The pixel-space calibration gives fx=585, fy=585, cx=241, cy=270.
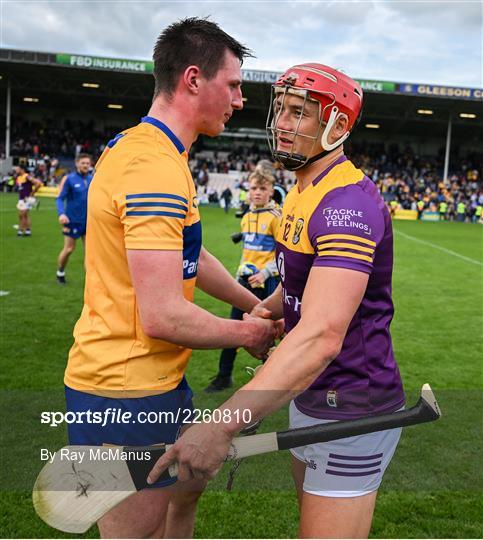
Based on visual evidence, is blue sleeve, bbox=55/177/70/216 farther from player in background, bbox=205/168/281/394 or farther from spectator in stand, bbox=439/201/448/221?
spectator in stand, bbox=439/201/448/221

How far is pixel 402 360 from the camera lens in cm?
771

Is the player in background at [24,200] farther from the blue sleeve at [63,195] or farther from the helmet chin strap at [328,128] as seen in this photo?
the helmet chin strap at [328,128]

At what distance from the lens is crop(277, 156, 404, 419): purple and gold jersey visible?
2.23 m

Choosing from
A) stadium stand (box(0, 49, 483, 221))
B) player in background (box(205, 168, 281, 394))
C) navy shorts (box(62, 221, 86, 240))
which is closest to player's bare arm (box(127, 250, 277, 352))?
player in background (box(205, 168, 281, 394))

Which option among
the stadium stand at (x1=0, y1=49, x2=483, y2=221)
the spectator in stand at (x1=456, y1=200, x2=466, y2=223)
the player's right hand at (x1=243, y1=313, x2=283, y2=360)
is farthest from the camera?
the stadium stand at (x1=0, y1=49, x2=483, y2=221)

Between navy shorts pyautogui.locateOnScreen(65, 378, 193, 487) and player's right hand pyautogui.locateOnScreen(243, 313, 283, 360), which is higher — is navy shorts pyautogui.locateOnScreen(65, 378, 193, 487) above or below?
below

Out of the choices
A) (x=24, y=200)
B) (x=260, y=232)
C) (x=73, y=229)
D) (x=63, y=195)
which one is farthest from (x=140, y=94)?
(x=260, y=232)

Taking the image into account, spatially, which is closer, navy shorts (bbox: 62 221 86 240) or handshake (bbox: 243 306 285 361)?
handshake (bbox: 243 306 285 361)

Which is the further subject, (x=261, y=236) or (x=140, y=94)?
(x=140, y=94)

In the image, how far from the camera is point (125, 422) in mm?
2355

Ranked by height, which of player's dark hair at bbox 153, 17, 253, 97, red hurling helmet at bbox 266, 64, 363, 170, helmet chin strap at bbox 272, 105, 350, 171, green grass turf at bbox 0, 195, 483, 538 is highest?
player's dark hair at bbox 153, 17, 253, 97

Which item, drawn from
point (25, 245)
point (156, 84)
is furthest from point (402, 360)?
point (25, 245)

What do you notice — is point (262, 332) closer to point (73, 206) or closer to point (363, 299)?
point (363, 299)

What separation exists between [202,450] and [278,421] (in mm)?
3776
